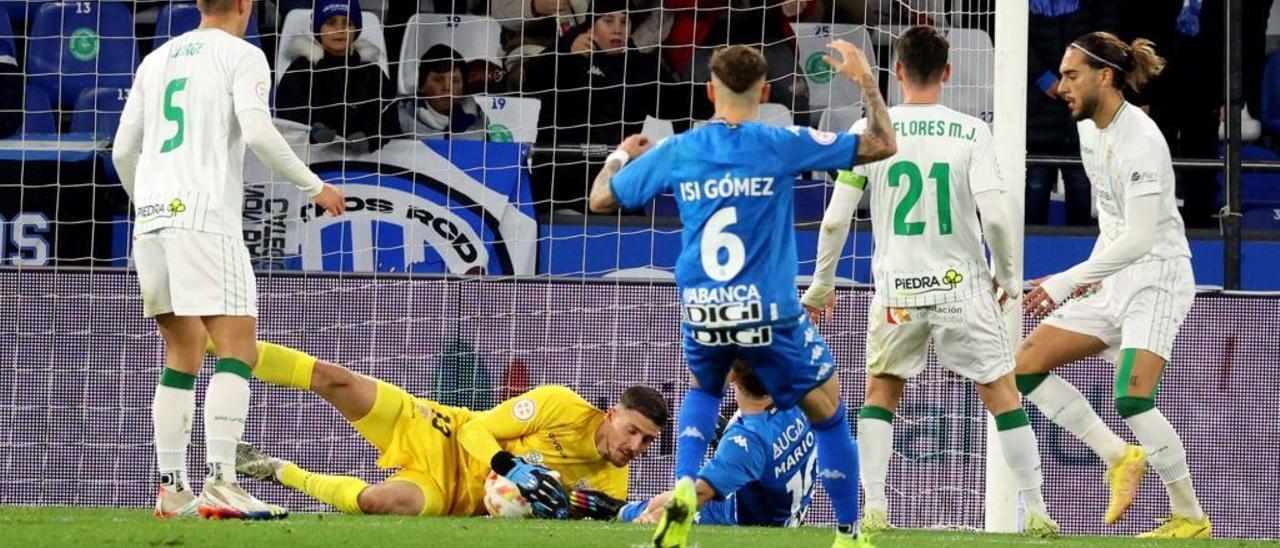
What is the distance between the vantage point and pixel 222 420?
736cm

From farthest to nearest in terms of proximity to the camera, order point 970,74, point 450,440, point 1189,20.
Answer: point 1189,20 → point 970,74 → point 450,440

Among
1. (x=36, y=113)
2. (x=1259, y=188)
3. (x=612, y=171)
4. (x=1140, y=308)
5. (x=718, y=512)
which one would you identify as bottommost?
(x=718, y=512)

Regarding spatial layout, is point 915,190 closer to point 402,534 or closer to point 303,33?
point 402,534

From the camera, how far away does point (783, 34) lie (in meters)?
12.2

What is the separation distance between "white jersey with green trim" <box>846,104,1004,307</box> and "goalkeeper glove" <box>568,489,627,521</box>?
68.2 inches

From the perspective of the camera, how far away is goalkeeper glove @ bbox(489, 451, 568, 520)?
8.52 metres

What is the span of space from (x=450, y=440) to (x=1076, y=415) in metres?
2.69

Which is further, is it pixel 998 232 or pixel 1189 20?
pixel 1189 20

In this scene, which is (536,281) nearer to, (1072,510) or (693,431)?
(1072,510)

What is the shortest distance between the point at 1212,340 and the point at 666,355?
2686mm

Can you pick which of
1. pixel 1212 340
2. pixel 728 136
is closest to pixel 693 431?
pixel 728 136

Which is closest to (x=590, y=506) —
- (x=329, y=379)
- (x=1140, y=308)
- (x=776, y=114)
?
(x=329, y=379)

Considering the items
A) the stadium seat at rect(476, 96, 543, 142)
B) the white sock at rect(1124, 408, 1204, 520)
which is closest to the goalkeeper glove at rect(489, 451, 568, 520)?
the white sock at rect(1124, 408, 1204, 520)

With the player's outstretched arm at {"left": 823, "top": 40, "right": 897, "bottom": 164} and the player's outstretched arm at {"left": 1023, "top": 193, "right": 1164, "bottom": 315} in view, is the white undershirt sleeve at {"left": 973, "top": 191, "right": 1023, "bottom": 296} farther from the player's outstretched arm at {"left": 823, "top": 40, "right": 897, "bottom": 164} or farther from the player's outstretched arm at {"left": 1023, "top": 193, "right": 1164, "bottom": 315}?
the player's outstretched arm at {"left": 823, "top": 40, "right": 897, "bottom": 164}
